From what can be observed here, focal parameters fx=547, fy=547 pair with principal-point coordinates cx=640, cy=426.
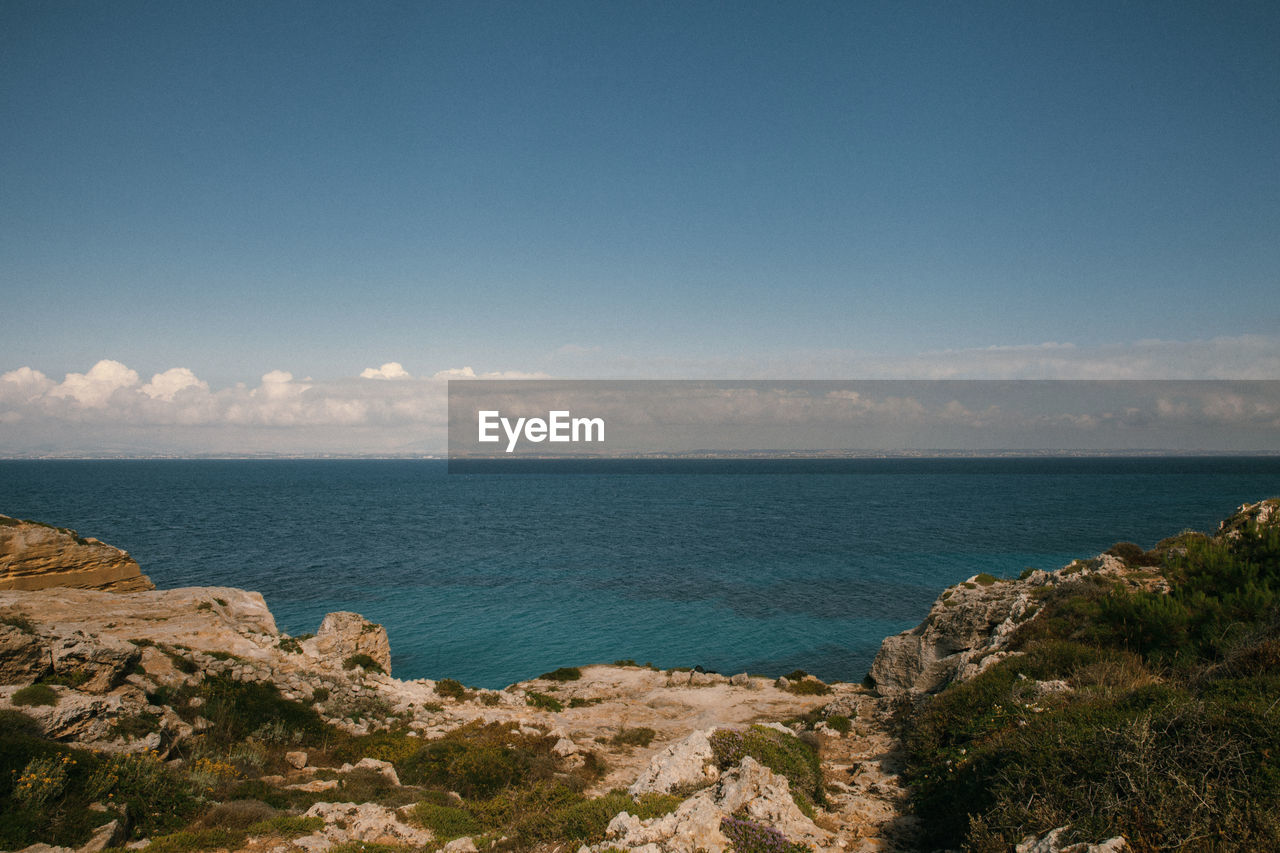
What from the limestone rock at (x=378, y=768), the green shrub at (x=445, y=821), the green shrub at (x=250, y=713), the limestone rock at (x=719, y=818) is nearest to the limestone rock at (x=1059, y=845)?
the limestone rock at (x=719, y=818)

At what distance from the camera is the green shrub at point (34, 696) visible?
40.0 feet

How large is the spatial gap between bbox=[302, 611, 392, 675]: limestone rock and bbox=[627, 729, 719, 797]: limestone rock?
59.8ft

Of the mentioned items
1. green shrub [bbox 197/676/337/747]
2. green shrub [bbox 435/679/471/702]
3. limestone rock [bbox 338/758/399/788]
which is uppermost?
green shrub [bbox 197/676/337/747]

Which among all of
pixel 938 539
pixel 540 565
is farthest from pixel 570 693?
pixel 938 539

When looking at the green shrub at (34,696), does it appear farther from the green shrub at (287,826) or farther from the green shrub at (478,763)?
the green shrub at (478,763)

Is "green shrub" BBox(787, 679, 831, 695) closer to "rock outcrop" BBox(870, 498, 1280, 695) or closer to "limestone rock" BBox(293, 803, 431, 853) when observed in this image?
"rock outcrop" BBox(870, 498, 1280, 695)

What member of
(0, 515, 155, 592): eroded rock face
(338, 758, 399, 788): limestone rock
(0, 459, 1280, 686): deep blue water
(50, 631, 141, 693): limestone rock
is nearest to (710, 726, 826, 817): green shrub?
(338, 758, 399, 788): limestone rock

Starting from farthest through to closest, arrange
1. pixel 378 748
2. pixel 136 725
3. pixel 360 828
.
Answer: pixel 378 748 → pixel 136 725 → pixel 360 828

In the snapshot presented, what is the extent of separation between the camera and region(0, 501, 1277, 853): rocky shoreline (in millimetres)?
9961

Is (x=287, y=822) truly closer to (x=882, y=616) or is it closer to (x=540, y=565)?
(x=882, y=616)

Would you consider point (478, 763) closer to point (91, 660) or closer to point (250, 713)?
point (250, 713)

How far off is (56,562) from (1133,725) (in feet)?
121

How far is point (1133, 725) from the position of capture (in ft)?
24.7

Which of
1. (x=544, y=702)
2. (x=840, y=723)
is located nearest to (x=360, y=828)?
(x=544, y=702)
